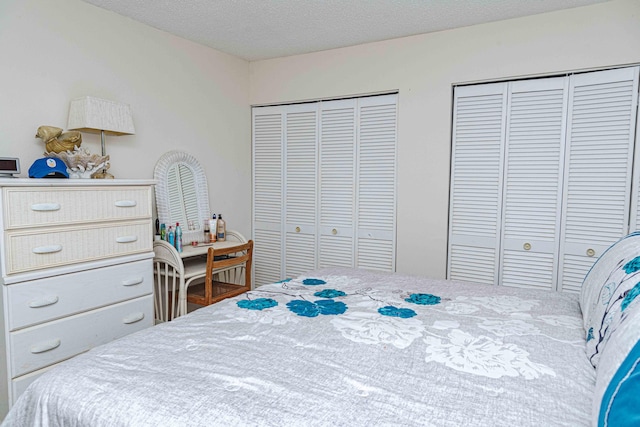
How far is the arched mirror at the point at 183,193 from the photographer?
10.7 feet

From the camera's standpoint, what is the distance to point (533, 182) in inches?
121

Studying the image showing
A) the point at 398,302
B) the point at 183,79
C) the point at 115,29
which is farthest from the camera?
the point at 183,79

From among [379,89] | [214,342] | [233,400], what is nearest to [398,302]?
[214,342]

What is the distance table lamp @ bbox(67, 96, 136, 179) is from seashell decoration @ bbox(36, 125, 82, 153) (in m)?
0.10

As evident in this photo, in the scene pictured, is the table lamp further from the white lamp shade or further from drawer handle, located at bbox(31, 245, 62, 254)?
drawer handle, located at bbox(31, 245, 62, 254)

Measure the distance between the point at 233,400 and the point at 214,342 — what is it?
0.40 meters

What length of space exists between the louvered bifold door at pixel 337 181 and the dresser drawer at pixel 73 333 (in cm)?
171

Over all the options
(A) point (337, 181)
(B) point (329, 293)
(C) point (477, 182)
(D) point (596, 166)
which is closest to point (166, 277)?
(B) point (329, 293)

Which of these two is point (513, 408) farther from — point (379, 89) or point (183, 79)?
point (183, 79)

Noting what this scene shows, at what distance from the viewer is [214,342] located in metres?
1.49

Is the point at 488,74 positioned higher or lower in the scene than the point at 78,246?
higher

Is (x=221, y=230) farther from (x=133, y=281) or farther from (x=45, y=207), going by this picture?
(x=45, y=207)

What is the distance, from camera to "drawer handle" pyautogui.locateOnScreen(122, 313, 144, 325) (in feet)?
8.50

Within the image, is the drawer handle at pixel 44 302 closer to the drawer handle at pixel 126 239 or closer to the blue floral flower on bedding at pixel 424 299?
the drawer handle at pixel 126 239
